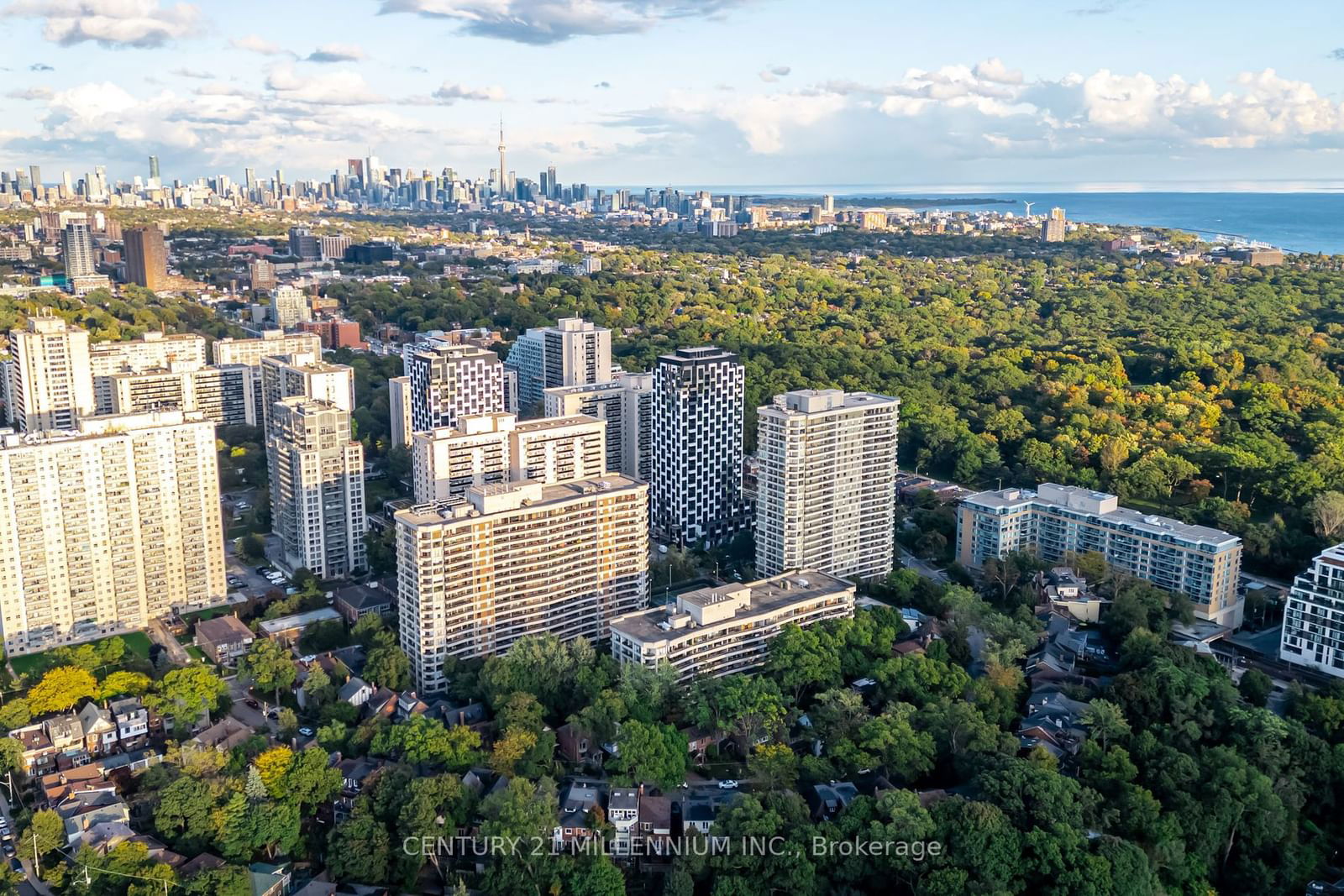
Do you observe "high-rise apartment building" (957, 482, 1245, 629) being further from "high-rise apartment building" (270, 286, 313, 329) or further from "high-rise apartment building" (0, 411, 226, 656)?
"high-rise apartment building" (270, 286, 313, 329)

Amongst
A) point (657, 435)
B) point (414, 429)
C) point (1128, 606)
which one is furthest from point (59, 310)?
point (1128, 606)

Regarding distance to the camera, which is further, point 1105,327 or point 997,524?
point 1105,327

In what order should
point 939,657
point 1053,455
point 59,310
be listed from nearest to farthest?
1. point 939,657
2. point 1053,455
3. point 59,310

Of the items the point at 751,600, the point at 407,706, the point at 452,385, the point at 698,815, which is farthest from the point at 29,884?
the point at 452,385

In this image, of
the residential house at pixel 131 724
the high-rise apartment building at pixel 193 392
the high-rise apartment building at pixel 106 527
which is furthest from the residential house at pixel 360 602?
the high-rise apartment building at pixel 193 392

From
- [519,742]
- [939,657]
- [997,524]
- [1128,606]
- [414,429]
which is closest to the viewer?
[519,742]

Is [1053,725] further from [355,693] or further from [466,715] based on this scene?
[355,693]

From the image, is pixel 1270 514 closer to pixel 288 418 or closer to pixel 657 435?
pixel 657 435

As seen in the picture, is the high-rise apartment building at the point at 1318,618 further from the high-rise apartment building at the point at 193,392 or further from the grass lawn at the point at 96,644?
the high-rise apartment building at the point at 193,392
